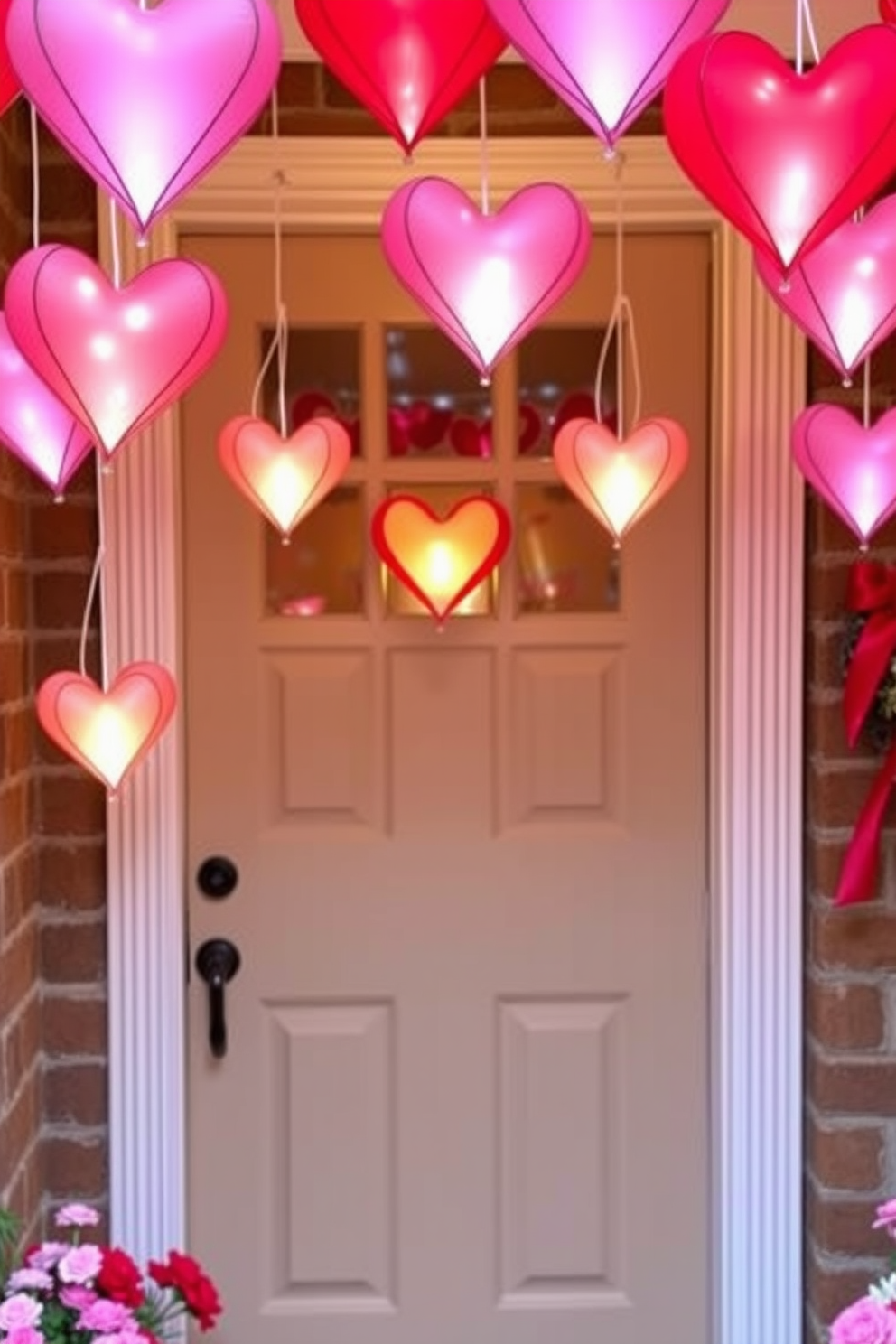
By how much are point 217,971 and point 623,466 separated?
0.98m

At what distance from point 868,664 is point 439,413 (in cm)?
74

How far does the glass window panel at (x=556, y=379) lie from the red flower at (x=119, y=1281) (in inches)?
49.4

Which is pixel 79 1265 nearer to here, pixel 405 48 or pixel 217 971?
pixel 217 971

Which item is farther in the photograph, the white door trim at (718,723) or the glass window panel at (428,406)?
the glass window panel at (428,406)

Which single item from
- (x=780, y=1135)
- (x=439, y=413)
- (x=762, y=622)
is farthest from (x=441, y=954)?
(x=439, y=413)

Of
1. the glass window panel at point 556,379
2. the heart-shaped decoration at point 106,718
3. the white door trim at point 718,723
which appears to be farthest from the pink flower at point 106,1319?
the glass window panel at point 556,379

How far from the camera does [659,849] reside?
208cm

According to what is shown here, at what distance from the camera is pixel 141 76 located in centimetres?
101

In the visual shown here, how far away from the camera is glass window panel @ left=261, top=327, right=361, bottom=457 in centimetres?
206

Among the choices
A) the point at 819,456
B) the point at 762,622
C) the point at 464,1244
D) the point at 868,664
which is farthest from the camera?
the point at 464,1244

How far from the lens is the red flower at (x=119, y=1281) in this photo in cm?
159

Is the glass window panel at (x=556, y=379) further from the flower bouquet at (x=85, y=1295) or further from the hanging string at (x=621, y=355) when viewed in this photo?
the flower bouquet at (x=85, y=1295)

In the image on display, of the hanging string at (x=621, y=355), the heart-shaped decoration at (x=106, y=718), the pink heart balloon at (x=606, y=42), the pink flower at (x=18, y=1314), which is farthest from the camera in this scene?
the hanging string at (x=621, y=355)

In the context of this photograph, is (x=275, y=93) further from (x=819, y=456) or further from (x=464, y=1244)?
(x=464, y=1244)
